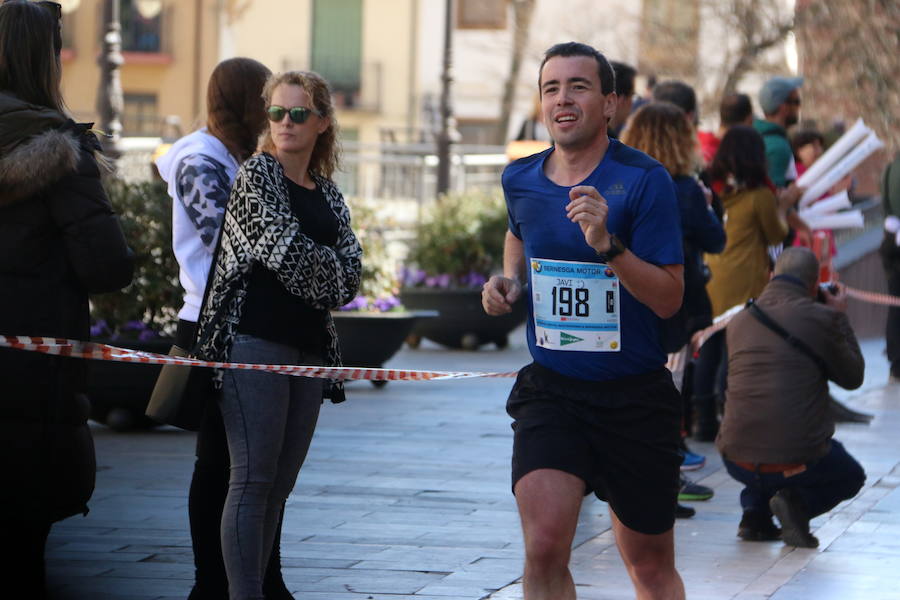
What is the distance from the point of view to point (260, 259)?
5.01 meters

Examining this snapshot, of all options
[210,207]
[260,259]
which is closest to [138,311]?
[210,207]

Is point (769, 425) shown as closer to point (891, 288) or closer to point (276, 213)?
point (276, 213)

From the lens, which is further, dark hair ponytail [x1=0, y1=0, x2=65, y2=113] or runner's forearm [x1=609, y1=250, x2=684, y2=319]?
dark hair ponytail [x1=0, y1=0, x2=65, y2=113]

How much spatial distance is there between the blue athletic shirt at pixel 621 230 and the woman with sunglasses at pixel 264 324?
73cm

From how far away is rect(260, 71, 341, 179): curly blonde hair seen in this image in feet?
17.5

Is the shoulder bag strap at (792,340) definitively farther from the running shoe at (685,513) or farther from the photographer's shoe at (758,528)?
the running shoe at (685,513)

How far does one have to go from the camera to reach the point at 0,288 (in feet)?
16.3

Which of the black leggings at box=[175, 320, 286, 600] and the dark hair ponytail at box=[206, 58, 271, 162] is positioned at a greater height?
the dark hair ponytail at box=[206, 58, 271, 162]

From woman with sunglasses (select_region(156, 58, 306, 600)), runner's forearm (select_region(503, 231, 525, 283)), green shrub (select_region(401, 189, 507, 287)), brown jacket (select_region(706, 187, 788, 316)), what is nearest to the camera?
runner's forearm (select_region(503, 231, 525, 283))

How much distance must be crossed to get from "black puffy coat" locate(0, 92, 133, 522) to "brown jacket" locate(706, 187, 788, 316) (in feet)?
17.1

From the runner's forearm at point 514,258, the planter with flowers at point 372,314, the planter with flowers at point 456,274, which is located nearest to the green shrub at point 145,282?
the planter with flowers at point 372,314

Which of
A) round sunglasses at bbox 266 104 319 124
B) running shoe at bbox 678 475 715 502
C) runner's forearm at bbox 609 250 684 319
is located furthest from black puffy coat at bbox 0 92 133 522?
running shoe at bbox 678 475 715 502

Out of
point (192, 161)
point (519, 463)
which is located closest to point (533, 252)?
point (519, 463)

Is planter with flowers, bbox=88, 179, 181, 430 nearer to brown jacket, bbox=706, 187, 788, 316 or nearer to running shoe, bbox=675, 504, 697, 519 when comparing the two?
brown jacket, bbox=706, 187, 788, 316
